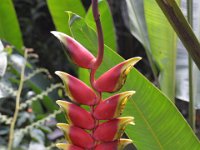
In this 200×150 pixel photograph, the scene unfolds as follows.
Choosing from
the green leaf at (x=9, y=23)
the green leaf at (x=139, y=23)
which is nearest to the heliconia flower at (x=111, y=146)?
the green leaf at (x=139, y=23)

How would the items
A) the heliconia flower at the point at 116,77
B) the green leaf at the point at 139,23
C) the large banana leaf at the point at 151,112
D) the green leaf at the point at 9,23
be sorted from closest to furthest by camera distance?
the heliconia flower at the point at 116,77 → the large banana leaf at the point at 151,112 → the green leaf at the point at 139,23 → the green leaf at the point at 9,23

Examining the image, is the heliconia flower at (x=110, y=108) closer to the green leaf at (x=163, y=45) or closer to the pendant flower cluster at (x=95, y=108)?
the pendant flower cluster at (x=95, y=108)

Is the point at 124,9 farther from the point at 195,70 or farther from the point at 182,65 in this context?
the point at 195,70

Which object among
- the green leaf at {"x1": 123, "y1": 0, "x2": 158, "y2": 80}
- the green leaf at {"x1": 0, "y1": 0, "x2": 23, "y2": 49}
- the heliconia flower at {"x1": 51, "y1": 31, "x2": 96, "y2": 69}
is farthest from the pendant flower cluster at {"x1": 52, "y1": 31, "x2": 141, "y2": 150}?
the green leaf at {"x1": 0, "y1": 0, "x2": 23, "y2": 49}

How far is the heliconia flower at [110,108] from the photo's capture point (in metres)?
0.49

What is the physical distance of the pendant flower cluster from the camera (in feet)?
1.61

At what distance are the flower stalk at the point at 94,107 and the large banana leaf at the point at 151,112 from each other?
22cm

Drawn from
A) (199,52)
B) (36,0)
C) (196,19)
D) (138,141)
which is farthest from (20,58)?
(36,0)

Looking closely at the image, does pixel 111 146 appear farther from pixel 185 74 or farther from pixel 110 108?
pixel 185 74

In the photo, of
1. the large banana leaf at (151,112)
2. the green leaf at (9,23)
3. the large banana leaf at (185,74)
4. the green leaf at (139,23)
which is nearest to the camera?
the large banana leaf at (151,112)

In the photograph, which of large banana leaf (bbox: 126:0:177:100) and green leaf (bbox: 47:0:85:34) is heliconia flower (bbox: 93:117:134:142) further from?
green leaf (bbox: 47:0:85:34)

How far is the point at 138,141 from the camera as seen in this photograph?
2.57 ft

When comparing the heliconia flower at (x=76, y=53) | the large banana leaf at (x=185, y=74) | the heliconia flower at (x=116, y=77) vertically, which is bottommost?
the large banana leaf at (x=185, y=74)

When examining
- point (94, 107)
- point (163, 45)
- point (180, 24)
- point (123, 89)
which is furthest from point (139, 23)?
point (94, 107)
